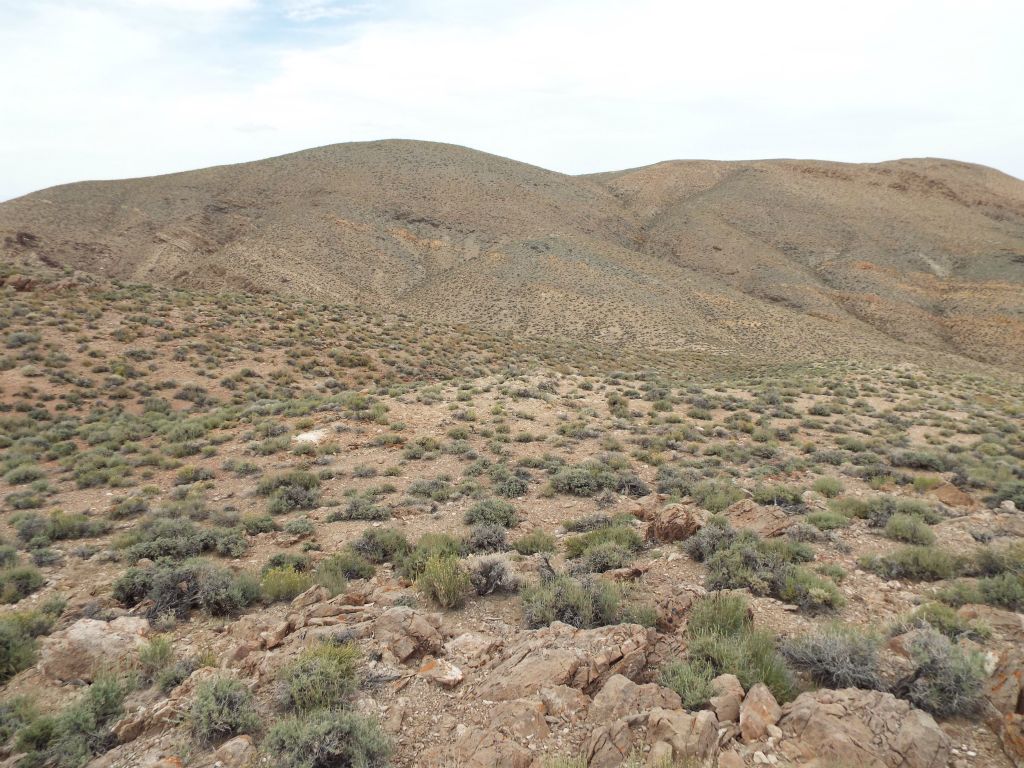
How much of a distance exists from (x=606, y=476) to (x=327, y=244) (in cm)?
5230

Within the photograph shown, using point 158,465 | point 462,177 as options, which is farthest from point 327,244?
point 158,465

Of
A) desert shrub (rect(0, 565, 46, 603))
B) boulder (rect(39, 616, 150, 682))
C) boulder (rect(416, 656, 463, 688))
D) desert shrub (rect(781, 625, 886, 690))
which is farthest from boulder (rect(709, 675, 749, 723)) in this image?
desert shrub (rect(0, 565, 46, 603))

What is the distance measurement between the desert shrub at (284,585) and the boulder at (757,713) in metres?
5.58

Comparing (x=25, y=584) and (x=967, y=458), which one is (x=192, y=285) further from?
(x=967, y=458)

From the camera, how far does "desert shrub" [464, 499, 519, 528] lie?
373 inches

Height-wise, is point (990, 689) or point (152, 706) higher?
point (990, 689)

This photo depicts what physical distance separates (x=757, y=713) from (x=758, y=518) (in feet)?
18.1

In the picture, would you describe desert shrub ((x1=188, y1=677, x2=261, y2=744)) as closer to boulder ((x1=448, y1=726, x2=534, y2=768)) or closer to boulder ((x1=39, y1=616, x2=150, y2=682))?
boulder ((x1=448, y1=726, x2=534, y2=768))

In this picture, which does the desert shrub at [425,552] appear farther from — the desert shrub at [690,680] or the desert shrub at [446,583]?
the desert shrub at [690,680]

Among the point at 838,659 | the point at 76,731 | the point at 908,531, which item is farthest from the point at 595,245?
the point at 76,731

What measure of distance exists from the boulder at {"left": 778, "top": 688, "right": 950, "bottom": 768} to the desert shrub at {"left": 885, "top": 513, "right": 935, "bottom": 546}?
16.6 ft

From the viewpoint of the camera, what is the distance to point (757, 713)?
12.9 ft

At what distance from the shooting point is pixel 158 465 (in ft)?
43.0

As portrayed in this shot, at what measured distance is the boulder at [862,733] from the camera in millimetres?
3564
